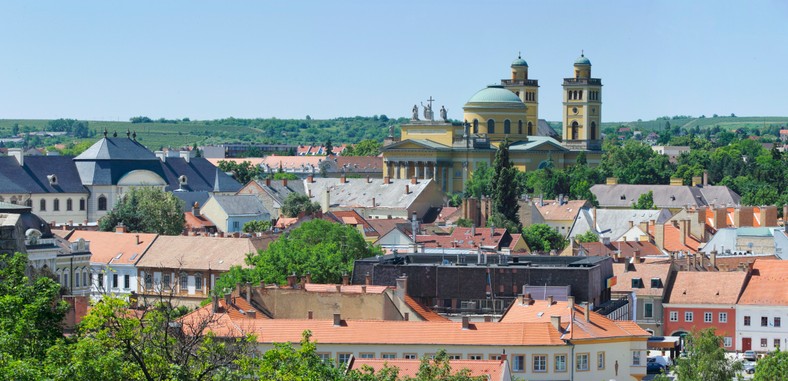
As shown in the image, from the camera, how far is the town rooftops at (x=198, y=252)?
257 ft

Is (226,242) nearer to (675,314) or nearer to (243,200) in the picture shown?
(675,314)

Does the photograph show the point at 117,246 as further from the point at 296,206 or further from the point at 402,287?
the point at 296,206

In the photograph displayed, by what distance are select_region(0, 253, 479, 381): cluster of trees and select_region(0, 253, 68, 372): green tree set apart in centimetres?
2

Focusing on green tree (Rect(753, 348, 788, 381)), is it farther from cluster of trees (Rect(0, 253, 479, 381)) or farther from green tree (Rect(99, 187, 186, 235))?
green tree (Rect(99, 187, 186, 235))

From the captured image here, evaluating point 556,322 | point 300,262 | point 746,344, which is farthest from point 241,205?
point 556,322

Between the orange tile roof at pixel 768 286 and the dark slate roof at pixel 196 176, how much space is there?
6429cm

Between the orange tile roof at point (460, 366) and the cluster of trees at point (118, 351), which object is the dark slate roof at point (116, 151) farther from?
the cluster of trees at point (118, 351)

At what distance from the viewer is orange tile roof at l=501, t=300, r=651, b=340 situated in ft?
170

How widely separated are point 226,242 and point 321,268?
48.0 ft

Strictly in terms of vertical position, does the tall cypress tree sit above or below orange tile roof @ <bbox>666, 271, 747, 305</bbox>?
above

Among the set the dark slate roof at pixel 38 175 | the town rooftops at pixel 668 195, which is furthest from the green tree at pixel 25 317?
the town rooftops at pixel 668 195

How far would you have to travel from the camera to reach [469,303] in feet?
205

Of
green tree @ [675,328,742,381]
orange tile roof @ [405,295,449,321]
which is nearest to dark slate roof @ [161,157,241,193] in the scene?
orange tile roof @ [405,295,449,321]

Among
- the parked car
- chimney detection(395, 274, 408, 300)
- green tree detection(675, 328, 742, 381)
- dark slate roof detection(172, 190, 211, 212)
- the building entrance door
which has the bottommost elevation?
the building entrance door
